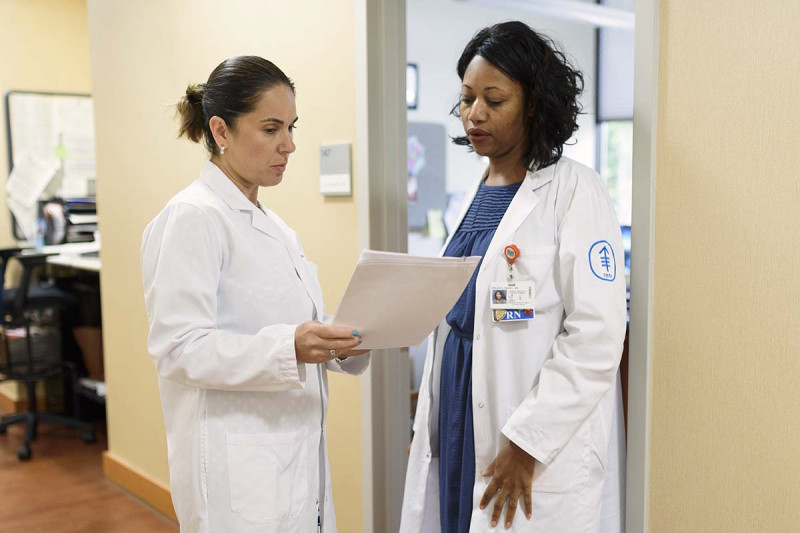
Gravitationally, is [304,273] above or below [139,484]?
above

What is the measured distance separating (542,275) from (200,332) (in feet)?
2.16

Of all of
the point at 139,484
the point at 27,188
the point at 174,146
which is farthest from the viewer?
the point at 27,188

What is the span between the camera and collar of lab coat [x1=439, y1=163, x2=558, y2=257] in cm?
148

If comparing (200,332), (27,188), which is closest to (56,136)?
(27,188)

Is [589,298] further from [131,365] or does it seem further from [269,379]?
[131,365]

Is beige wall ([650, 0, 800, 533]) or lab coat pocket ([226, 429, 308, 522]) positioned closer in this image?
beige wall ([650, 0, 800, 533])

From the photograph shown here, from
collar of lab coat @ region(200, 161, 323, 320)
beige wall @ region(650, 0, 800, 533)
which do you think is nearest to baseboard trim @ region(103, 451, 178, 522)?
collar of lab coat @ region(200, 161, 323, 320)

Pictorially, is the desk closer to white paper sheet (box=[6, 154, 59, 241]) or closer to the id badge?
white paper sheet (box=[6, 154, 59, 241])

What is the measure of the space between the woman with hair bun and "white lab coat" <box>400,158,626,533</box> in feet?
1.05

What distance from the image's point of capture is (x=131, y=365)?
331 centimetres

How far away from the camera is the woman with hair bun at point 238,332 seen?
1.35m

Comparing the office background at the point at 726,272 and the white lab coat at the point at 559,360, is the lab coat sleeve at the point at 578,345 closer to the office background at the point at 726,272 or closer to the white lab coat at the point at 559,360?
the white lab coat at the point at 559,360

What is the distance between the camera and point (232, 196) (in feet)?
4.83

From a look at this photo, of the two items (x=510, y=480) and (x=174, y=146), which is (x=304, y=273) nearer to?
(x=510, y=480)
